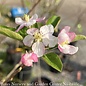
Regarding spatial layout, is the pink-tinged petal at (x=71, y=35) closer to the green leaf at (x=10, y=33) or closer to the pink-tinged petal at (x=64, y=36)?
the pink-tinged petal at (x=64, y=36)

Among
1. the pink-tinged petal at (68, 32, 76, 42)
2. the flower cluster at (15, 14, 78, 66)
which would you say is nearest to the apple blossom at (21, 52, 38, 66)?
the flower cluster at (15, 14, 78, 66)

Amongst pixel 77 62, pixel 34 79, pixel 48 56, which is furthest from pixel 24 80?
pixel 48 56

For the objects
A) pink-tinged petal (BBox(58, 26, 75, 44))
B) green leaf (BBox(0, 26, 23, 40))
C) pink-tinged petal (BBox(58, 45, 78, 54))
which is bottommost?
pink-tinged petal (BBox(58, 45, 78, 54))

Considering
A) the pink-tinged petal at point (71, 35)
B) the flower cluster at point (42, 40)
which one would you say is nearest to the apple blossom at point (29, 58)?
the flower cluster at point (42, 40)

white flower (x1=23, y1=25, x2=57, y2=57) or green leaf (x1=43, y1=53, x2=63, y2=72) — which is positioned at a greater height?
white flower (x1=23, y1=25, x2=57, y2=57)

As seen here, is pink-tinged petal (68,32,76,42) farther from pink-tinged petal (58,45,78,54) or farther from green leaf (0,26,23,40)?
green leaf (0,26,23,40)

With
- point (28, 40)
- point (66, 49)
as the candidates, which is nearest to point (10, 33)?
point (28, 40)

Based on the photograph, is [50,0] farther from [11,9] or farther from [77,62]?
[11,9]

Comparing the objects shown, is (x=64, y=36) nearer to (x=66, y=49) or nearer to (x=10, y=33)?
(x=66, y=49)
